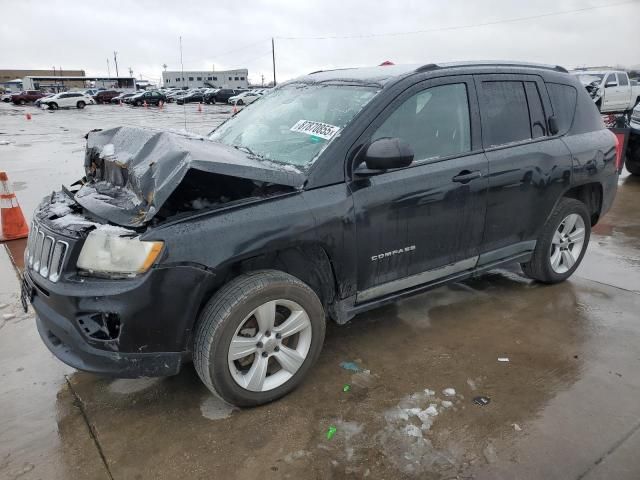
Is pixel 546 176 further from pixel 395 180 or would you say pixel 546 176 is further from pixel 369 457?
pixel 369 457

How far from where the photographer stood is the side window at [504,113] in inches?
139

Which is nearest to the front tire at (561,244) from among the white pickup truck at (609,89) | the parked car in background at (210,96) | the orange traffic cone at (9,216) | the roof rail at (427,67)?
the roof rail at (427,67)

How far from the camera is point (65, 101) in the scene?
4116 cm

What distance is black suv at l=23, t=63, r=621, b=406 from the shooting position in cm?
242

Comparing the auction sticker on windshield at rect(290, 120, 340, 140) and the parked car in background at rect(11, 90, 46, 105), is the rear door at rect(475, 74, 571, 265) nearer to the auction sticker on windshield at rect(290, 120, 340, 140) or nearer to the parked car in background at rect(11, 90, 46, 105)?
the auction sticker on windshield at rect(290, 120, 340, 140)

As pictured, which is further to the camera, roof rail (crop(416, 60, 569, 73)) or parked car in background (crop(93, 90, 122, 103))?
parked car in background (crop(93, 90, 122, 103))

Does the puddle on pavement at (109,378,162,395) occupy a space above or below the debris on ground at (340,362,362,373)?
below

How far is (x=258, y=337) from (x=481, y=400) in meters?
A: 1.35

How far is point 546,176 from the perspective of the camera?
381cm

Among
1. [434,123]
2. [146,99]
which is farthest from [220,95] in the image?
[434,123]

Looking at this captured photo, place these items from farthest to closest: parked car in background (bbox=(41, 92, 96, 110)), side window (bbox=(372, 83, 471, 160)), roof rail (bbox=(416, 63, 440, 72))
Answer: parked car in background (bbox=(41, 92, 96, 110)) → roof rail (bbox=(416, 63, 440, 72)) → side window (bbox=(372, 83, 471, 160))

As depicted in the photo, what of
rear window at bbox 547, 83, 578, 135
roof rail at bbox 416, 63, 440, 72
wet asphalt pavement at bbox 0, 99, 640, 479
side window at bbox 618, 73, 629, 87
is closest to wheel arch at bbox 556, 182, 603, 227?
rear window at bbox 547, 83, 578, 135

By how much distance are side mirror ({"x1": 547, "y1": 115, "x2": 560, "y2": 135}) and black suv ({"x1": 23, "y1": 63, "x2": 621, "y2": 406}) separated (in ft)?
0.06

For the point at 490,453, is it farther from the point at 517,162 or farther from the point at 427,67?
the point at 427,67
